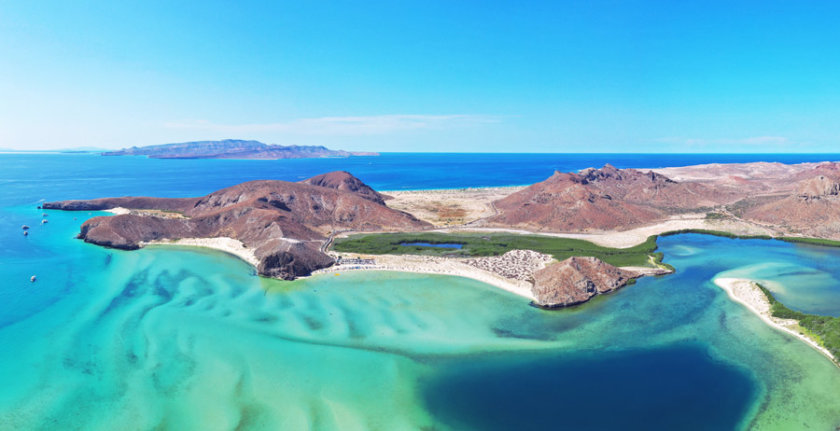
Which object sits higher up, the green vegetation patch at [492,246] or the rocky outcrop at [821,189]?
the rocky outcrop at [821,189]

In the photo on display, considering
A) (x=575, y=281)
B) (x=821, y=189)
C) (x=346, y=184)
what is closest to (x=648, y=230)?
(x=821, y=189)

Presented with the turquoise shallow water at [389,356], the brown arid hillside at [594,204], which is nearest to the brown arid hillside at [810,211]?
the brown arid hillside at [594,204]

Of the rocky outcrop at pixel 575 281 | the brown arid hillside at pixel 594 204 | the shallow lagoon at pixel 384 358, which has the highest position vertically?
the brown arid hillside at pixel 594 204

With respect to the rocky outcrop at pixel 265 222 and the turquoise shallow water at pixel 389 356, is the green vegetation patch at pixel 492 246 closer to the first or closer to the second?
the rocky outcrop at pixel 265 222

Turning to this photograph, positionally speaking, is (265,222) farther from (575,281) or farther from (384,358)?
(575,281)

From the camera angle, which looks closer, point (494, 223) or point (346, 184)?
point (494, 223)

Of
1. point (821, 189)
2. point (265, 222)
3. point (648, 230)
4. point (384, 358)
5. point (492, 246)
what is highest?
point (821, 189)

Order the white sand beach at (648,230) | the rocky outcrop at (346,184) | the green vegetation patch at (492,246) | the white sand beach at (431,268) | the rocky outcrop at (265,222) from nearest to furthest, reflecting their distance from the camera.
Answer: the white sand beach at (431,268)
the rocky outcrop at (265,222)
the green vegetation patch at (492,246)
the white sand beach at (648,230)
the rocky outcrop at (346,184)
